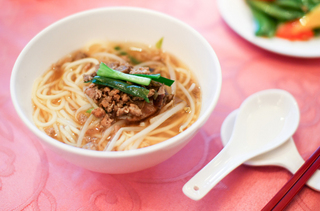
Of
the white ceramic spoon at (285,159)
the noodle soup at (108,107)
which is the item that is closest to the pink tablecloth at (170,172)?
the white ceramic spoon at (285,159)

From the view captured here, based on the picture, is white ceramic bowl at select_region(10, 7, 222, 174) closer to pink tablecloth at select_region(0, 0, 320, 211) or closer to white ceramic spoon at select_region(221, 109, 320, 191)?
pink tablecloth at select_region(0, 0, 320, 211)

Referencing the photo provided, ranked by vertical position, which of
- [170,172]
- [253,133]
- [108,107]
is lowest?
[170,172]

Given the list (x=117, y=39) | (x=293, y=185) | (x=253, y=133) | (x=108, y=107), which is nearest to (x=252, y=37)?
(x=253, y=133)

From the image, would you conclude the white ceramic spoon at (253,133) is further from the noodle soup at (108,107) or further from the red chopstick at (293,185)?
the noodle soup at (108,107)

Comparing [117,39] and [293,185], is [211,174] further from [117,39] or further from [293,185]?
[117,39]

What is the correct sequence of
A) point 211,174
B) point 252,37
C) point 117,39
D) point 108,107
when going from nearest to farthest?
1. point 211,174
2. point 108,107
3. point 117,39
4. point 252,37

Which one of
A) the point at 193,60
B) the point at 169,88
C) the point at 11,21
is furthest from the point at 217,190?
the point at 11,21
